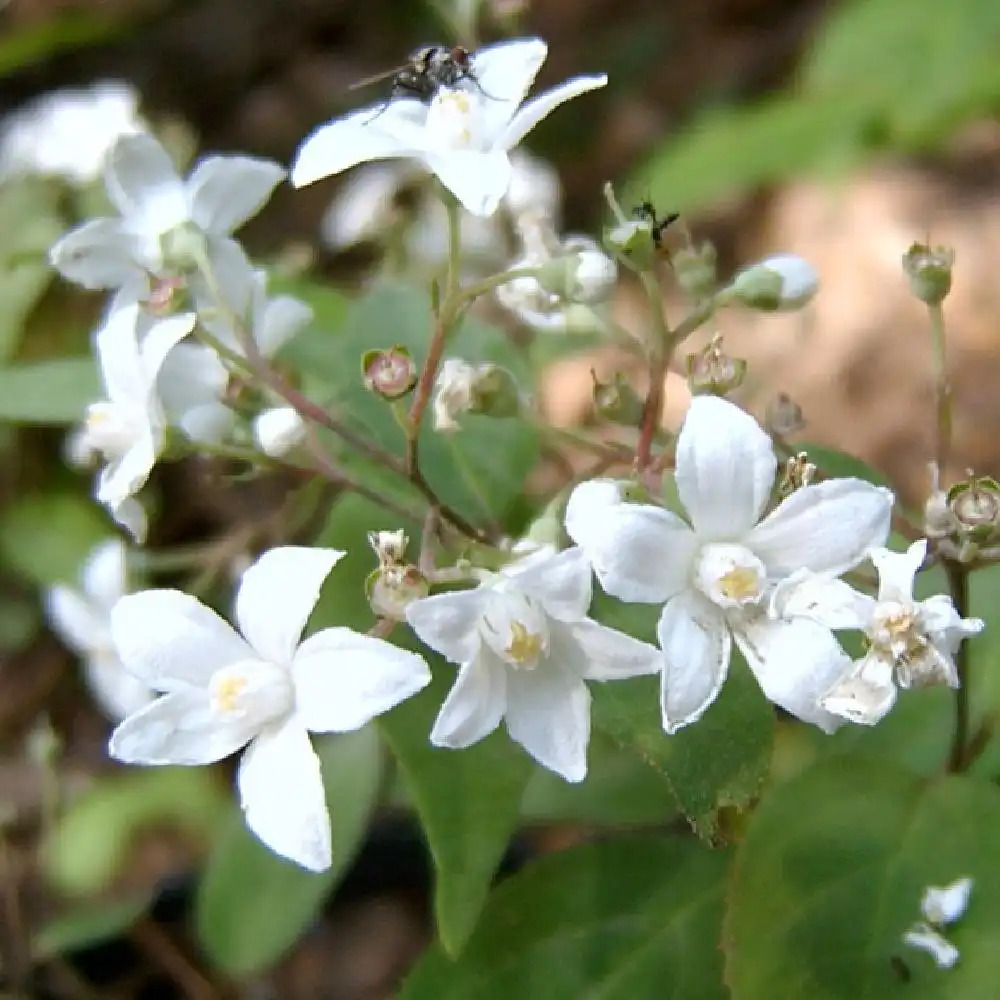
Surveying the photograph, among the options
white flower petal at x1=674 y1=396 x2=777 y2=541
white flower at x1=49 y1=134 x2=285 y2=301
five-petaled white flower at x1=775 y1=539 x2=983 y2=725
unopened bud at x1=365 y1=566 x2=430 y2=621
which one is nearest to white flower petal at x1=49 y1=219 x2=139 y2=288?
white flower at x1=49 y1=134 x2=285 y2=301

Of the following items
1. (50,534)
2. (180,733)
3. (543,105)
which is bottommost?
(50,534)

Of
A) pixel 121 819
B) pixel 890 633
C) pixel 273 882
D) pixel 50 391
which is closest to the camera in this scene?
pixel 890 633

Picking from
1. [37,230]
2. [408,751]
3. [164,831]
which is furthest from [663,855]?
[37,230]

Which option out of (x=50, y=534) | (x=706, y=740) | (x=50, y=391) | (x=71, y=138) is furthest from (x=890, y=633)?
(x=71, y=138)

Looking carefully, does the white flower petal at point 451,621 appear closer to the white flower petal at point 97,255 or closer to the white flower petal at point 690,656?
the white flower petal at point 690,656

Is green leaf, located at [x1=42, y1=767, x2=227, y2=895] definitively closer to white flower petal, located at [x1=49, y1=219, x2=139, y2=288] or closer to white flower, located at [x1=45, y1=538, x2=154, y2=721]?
white flower, located at [x1=45, y1=538, x2=154, y2=721]

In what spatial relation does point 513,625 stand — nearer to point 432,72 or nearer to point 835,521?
point 835,521
